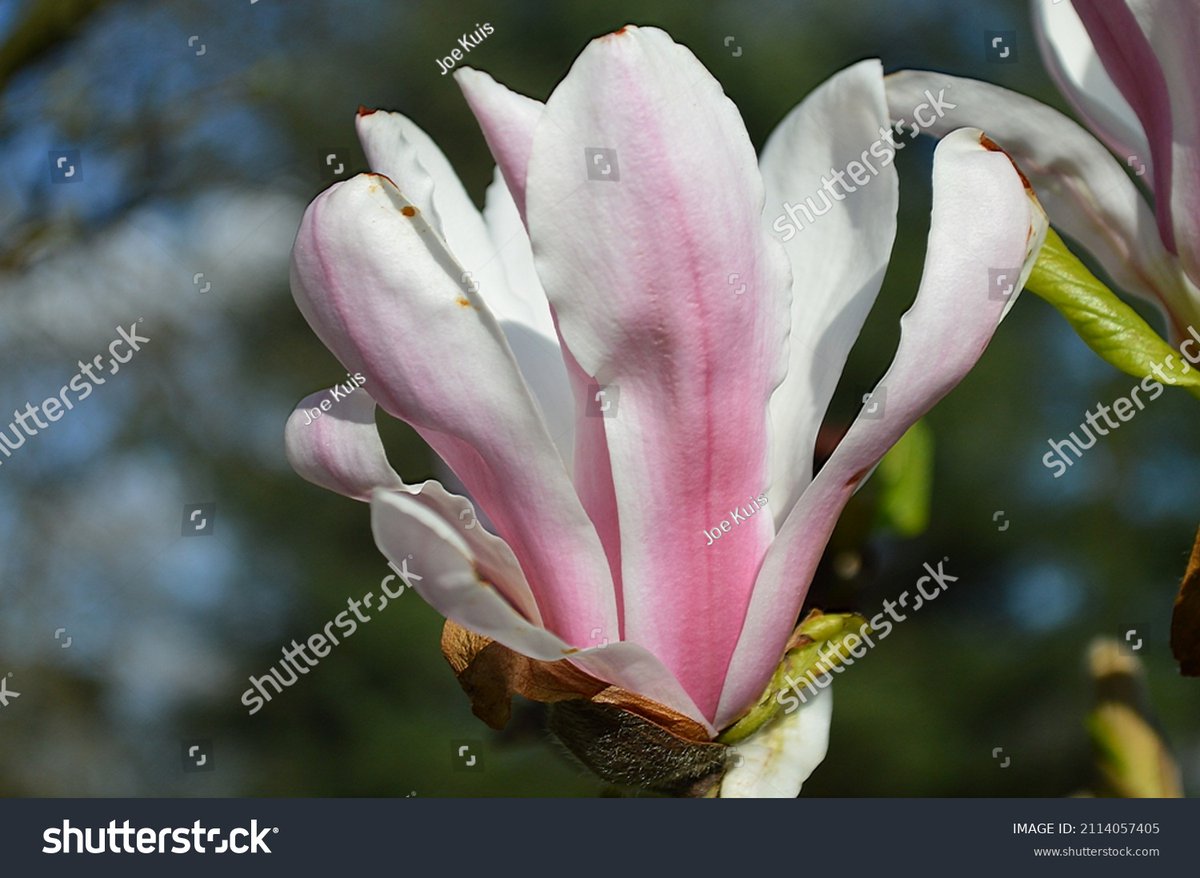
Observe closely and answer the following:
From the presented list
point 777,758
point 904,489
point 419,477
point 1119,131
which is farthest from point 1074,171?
point 419,477

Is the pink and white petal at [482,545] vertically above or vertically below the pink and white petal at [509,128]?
below

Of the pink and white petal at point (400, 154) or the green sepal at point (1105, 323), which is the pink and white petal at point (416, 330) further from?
the green sepal at point (1105, 323)

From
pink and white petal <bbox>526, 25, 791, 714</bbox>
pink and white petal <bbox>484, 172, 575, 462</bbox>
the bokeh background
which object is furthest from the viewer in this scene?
the bokeh background

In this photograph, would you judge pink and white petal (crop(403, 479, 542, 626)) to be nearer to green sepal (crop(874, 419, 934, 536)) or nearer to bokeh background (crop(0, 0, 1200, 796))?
green sepal (crop(874, 419, 934, 536))

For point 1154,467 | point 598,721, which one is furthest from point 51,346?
point 1154,467

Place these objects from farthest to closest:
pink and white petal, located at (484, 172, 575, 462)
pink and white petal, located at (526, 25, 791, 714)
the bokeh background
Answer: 1. the bokeh background
2. pink and white petal, located at (484, 172, 575, 462)
3. pink and white petal, located at (526, 25, 791, 714)

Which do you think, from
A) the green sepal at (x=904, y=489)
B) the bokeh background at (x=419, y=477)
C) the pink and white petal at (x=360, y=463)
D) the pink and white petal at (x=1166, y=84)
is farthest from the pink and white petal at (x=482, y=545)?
the bokeh background at (x=419, y=477)

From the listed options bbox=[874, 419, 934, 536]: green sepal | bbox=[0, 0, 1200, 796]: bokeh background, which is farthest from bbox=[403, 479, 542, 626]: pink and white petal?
bbox=[0, 0, 1200, 796]: bokeh background
